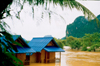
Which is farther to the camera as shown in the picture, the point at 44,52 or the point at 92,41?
the point at 92,41

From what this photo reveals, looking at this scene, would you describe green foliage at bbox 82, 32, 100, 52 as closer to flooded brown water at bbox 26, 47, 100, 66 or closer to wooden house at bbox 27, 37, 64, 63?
flooded brown water at bbox 26, 47, 100, 66

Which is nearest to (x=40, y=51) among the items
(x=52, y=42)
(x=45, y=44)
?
(x=45, y=44)

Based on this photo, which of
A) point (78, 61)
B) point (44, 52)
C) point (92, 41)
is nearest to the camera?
point (44, 52)

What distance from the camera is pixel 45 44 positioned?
15.1 meters

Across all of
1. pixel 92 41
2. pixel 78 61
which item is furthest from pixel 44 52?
pixel 92 41

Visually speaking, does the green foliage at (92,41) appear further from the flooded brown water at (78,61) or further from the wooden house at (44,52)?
the wooden house at (44,52)

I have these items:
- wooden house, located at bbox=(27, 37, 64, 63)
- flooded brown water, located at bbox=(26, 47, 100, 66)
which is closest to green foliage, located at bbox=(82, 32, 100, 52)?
flooded brown water, located at bbox=(26, 47, 100, 66)

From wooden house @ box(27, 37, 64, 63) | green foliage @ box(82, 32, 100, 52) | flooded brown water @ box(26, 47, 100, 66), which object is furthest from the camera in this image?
green foliage @ box(82, 32, 100, 52)

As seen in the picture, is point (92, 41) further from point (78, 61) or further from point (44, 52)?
point (44, 52)

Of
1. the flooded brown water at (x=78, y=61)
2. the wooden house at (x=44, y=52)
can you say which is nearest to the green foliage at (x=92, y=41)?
the flooded brown water at (x=78, y=61)

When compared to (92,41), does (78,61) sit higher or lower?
lower

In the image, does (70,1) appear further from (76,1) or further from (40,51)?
(40,51)

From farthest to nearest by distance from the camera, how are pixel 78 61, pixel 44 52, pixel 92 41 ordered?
pixel 92 41 < pixel 78 61 < pixel 44 52

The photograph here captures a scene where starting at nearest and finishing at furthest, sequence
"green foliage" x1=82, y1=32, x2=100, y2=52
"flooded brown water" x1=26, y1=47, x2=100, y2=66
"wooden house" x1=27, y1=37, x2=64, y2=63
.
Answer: "flooded brown water" x1=26, y1=47, x2=100, y2=66
"wooden house" x1=27, y1=37, x2=64, y2=63
"green foliage" x1=82, y1=32, x2=100, y2=52
